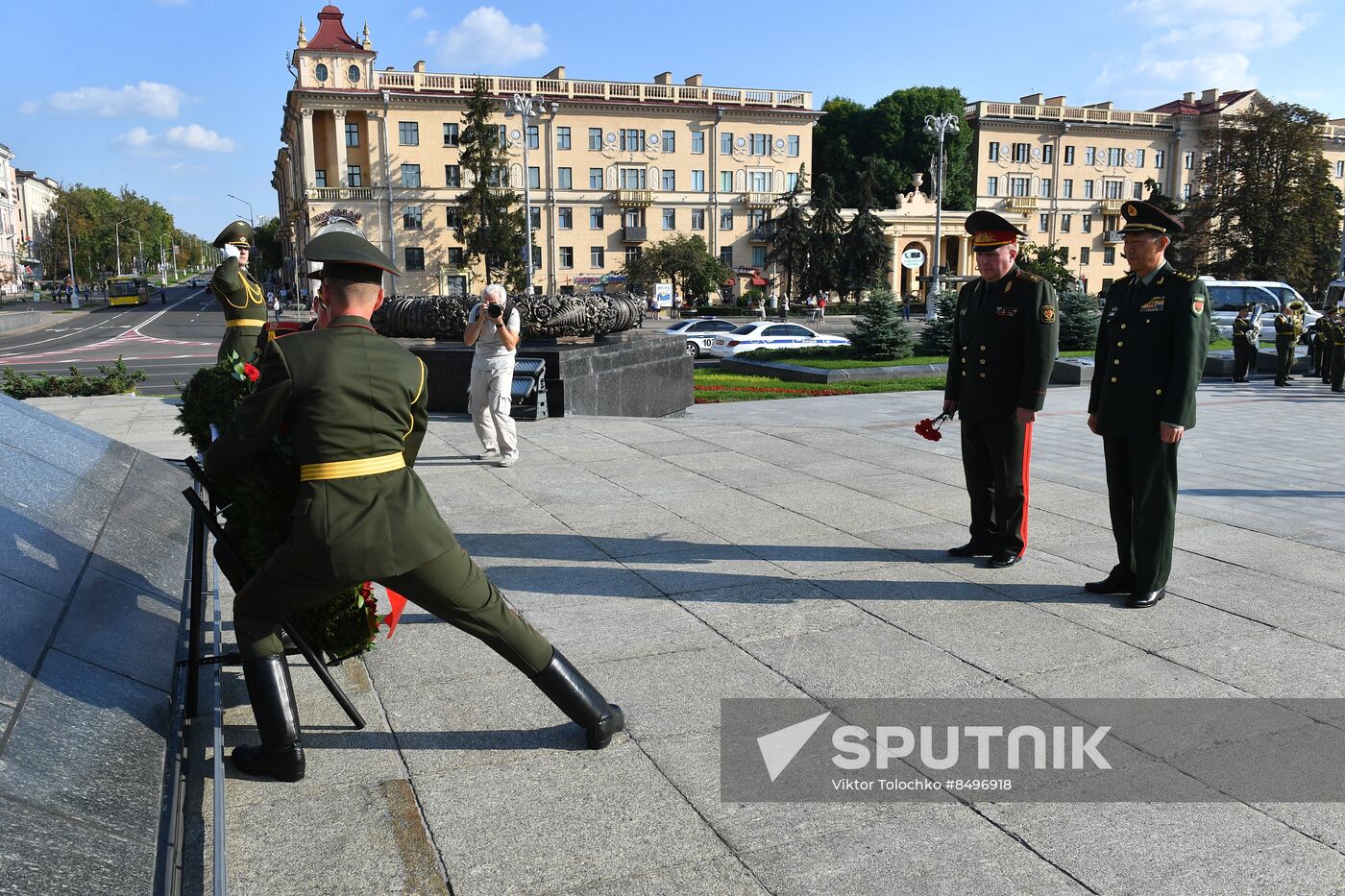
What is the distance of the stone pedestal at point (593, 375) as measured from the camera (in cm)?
1231

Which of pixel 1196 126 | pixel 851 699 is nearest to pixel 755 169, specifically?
pixel 1196 126

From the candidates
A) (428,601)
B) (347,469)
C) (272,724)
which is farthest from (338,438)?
(272,724)

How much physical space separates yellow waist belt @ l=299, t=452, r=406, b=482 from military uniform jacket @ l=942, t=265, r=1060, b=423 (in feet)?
12.5

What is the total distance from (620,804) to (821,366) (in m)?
18.5

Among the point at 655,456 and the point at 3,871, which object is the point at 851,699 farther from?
the point at 655,456

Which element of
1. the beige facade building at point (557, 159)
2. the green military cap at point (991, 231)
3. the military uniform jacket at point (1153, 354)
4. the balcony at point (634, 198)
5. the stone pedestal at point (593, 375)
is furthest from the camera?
the balcony at point (634, 198)

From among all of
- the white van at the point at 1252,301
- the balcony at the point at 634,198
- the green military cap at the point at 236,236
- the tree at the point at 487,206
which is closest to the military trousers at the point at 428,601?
the green military cap at the point at 236,236

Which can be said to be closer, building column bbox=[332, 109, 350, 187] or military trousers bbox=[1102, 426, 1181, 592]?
military trousers bbox=[1102, 426, 1181, 592]

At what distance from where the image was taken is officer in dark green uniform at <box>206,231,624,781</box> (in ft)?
10.3

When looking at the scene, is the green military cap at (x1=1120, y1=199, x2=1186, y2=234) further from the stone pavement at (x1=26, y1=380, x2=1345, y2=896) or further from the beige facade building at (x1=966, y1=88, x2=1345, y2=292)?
the beige facade building at (x1=966, y1=88, x2=1345, y2=292)

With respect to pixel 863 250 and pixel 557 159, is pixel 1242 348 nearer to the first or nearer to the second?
pixel 863 250

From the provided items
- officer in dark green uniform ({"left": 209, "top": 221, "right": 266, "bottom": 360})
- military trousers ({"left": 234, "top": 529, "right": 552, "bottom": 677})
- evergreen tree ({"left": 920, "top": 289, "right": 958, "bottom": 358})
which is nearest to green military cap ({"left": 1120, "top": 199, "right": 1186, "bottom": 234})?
military trousers ({"left": 234, "top": 529, "right": 552, "bottom": 677})

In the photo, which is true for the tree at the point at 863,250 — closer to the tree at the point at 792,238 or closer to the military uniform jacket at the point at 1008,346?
the tree at the point at 792,238

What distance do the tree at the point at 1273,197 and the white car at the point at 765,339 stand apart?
40.4 meters
